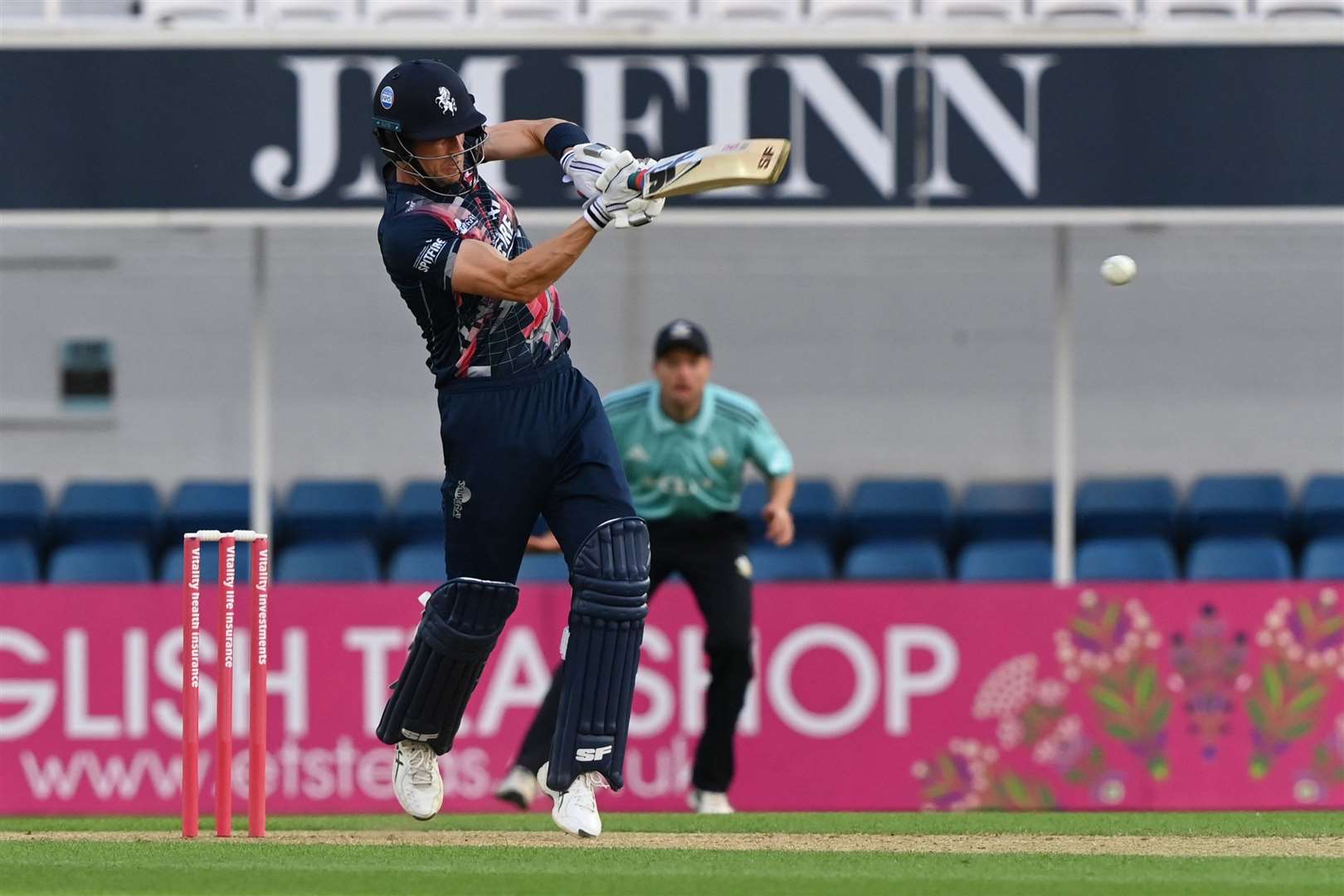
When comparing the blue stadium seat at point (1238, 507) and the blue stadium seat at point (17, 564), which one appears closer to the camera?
the blue stadium seat at point (17, 564)

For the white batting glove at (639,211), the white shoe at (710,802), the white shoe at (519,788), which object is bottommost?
the white shoe at (710,802)

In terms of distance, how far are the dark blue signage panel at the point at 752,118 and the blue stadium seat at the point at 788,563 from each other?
212 cm

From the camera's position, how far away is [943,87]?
10211 mm

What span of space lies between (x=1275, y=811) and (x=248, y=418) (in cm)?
687

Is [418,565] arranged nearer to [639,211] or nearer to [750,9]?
[750,9]

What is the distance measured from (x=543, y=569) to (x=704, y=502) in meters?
2.88

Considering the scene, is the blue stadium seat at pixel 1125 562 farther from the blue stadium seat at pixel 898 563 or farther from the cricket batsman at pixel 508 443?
the cricket batsman at pixel 508 443

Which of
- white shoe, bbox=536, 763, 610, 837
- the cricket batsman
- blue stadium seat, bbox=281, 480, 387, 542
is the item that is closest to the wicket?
the cricket batsman

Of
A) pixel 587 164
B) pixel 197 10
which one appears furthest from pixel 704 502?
pixel 197 10

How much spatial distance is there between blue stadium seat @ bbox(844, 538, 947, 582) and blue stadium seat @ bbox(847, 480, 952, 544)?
0.38 metres

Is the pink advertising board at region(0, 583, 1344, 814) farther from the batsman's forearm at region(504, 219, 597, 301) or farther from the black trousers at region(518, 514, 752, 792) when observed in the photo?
the batsman's forearm at region(504, 219, 597, 301)

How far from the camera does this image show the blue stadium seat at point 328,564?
38.2 ft

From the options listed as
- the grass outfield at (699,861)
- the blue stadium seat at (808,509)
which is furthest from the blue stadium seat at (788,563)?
the grass outfield at (699,861)

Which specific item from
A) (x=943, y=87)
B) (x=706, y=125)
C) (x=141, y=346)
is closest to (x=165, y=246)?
(x=141, y=346)
